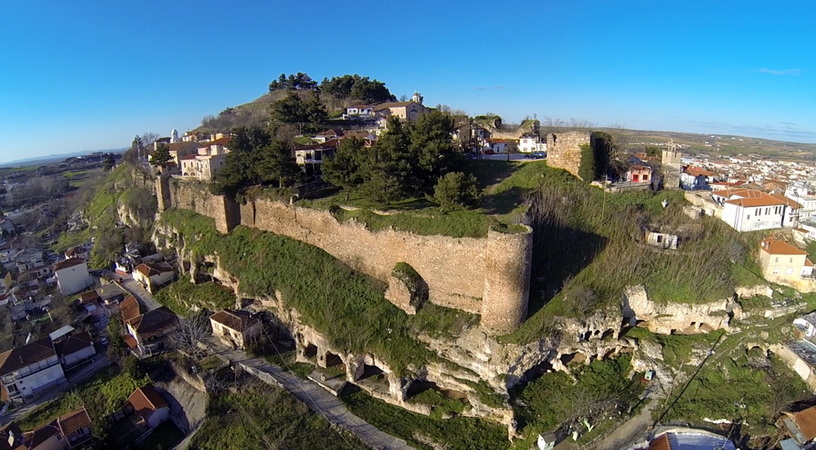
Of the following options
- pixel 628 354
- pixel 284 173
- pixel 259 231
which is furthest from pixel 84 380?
pixel 628 354

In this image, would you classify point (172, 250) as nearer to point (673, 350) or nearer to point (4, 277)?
point (4, 277)

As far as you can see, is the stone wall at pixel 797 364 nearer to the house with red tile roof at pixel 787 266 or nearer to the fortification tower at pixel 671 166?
the house with red tile roof at pixel 787 266

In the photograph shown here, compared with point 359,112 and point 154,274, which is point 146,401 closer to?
point 154,274

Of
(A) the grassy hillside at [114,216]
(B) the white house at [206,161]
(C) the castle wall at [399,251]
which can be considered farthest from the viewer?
(A) the grassy hillside at [114,216]

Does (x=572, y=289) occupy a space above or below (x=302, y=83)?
below

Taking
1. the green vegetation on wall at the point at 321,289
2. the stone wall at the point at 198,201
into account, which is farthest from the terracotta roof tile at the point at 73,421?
the stone wall at the point at 198,201

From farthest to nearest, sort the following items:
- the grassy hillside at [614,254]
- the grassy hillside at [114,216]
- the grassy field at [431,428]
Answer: the grassy hillside at [114,216]
the grassy hillside at [614,254]
the grassy field at [431,428]

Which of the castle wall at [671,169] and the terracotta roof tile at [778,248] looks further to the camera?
the castle wall at [671,169]
